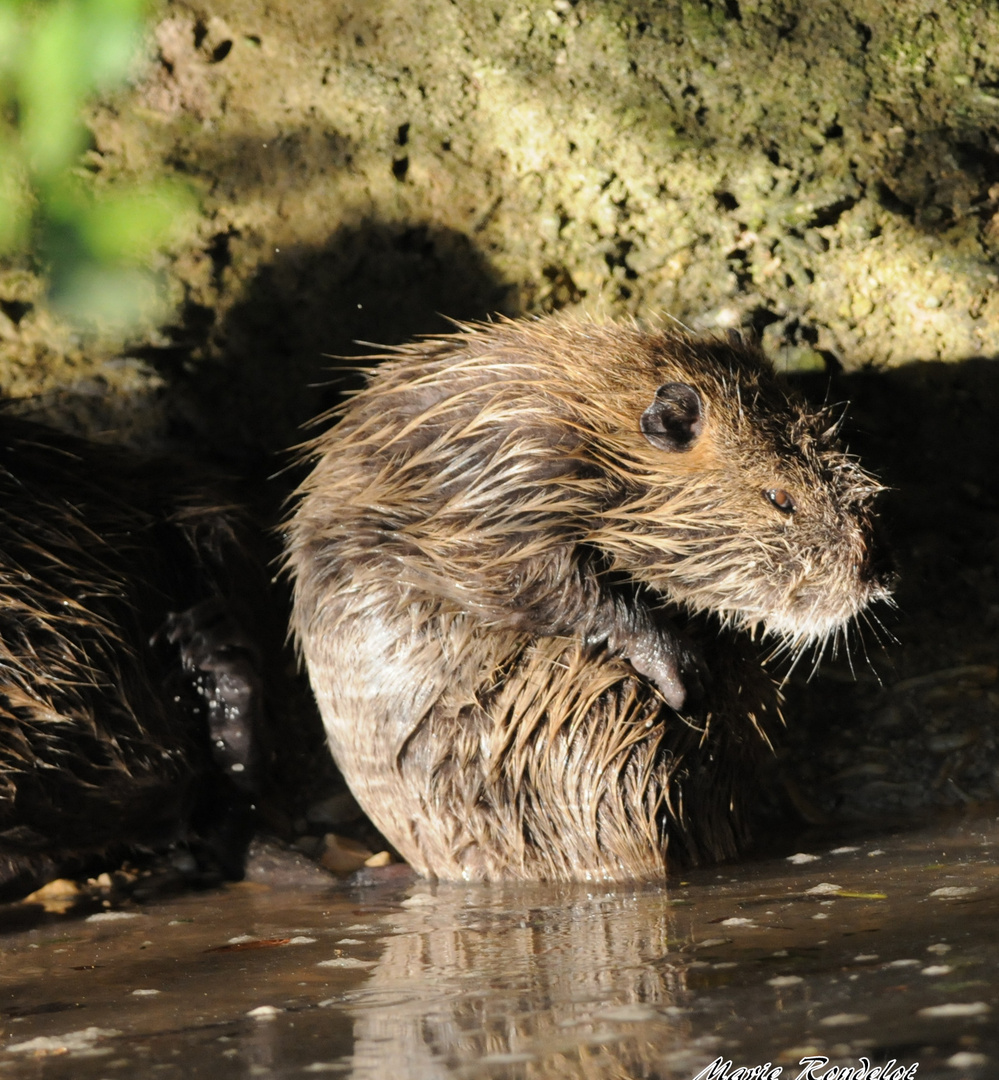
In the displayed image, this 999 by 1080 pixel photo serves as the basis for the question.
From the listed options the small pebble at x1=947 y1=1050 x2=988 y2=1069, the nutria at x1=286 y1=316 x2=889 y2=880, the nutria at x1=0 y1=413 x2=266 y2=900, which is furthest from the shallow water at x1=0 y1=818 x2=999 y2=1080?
the nutria at x1=0 y1=413 x2=266 y2=900

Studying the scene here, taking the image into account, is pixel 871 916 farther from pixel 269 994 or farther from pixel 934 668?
pixel 934 668

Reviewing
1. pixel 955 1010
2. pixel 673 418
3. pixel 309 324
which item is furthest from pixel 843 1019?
pixel 309 324

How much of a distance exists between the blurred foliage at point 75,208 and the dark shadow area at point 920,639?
237 centimetres

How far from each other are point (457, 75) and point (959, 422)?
2.02 meters

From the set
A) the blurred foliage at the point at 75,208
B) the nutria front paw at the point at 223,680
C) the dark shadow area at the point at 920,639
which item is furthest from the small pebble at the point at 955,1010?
the blurred foliage at the point at 75,208

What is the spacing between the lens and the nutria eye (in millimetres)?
3828

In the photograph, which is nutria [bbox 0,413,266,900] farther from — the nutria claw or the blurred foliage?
the nutria claw

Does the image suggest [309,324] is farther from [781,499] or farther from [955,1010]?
[955,1010]

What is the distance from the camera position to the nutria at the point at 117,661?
400cm

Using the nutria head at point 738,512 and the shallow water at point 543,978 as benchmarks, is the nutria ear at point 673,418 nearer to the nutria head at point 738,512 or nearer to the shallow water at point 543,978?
the nutria head at point 738,512

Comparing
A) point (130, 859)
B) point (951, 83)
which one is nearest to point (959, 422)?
point (951, 83)

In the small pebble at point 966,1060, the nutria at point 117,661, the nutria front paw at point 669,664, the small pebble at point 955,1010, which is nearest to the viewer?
the small pebble at point 966,1060

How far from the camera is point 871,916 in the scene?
299 cm

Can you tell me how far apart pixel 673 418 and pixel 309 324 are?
1.63m
